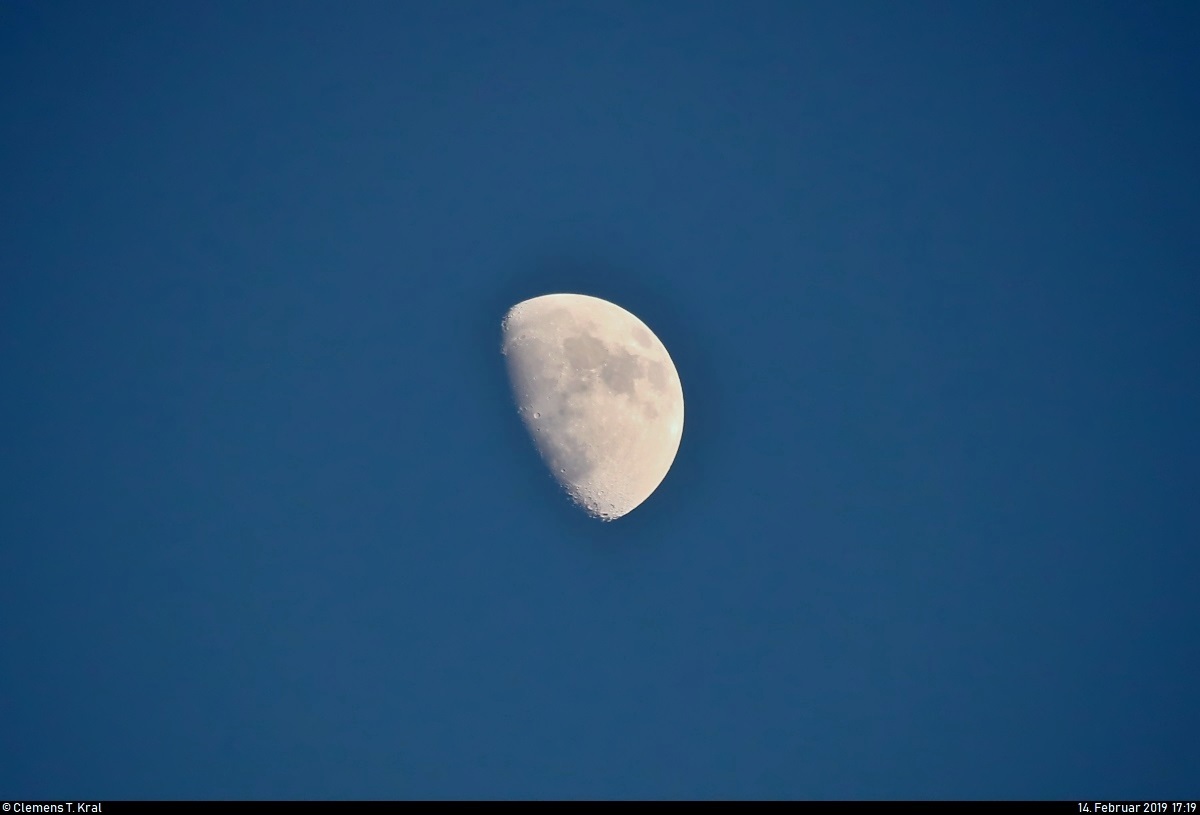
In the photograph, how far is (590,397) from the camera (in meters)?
23.0

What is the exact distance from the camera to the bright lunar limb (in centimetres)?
2300

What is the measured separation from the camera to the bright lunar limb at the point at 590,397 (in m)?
23.0
